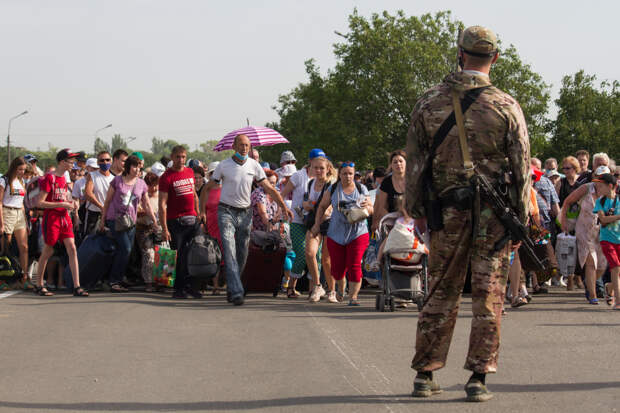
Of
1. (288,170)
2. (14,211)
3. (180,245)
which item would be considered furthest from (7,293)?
(288,170)

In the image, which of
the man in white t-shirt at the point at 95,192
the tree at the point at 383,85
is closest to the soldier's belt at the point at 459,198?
the man in white t-shirt at the point at 95,192

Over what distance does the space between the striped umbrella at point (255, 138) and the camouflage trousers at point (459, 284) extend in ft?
45.3

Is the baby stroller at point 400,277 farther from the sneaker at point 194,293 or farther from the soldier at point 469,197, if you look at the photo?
the soldier at point 469,197

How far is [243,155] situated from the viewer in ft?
40.7

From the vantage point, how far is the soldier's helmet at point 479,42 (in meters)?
5.93

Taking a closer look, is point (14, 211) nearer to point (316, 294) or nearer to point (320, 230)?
point (320, 230)

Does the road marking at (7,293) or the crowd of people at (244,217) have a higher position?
the crowd of people at (244,217)

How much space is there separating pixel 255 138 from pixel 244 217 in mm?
7805

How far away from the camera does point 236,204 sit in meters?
12.3

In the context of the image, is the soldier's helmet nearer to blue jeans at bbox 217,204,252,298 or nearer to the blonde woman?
blue jeans at bbox 217,204,252,298

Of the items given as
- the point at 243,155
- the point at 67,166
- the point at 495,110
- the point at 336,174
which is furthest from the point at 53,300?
the point at 495,110

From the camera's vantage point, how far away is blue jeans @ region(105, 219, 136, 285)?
13797 mm

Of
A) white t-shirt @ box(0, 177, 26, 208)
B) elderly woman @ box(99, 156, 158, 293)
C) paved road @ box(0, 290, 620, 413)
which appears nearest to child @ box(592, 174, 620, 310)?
paved road @ box(0, 290, 620, 413)

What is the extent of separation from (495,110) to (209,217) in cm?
833
